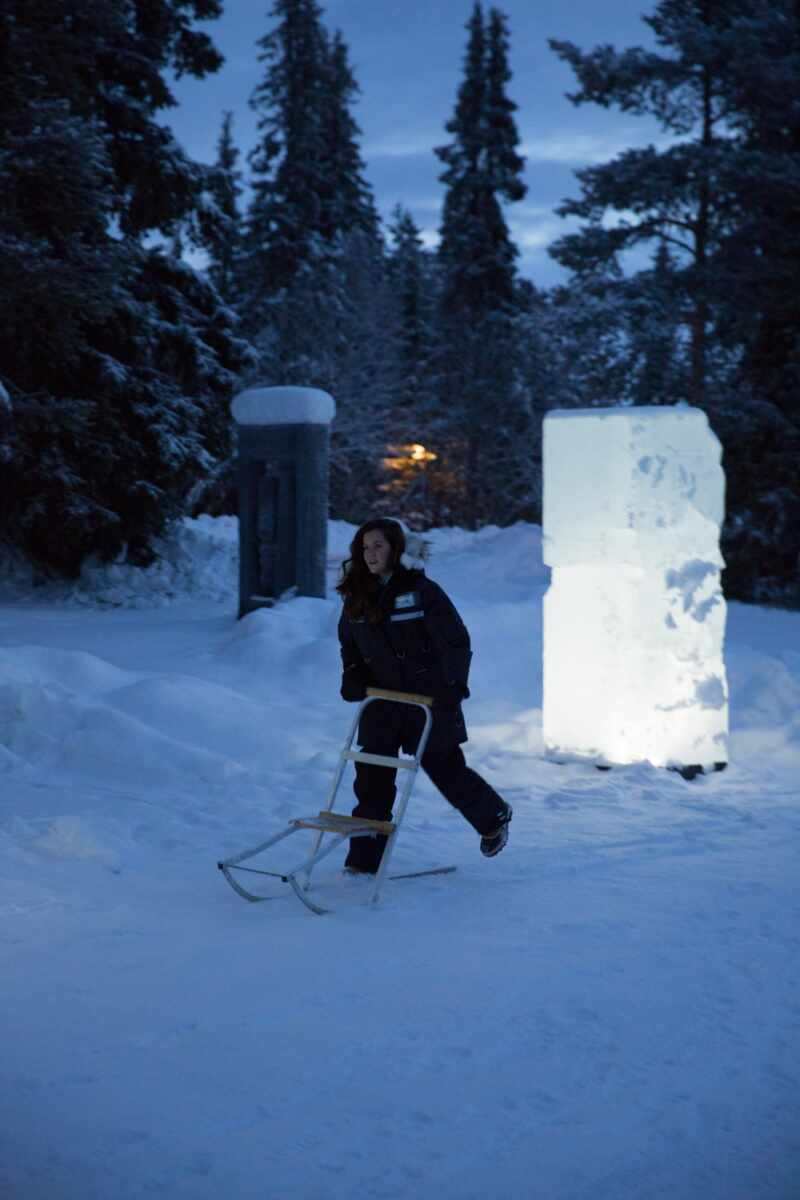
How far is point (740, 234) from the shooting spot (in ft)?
62.4

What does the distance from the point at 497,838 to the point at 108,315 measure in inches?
361

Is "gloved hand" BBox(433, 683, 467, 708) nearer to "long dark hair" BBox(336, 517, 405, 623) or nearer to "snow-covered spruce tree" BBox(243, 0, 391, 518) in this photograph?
"long dark hair" BBox(336, 517, 405, 623)

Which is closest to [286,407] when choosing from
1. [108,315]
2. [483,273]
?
[108,315]

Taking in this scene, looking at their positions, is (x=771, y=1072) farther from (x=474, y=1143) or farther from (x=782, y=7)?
(x=782, y=7)

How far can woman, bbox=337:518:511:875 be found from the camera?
5.33m

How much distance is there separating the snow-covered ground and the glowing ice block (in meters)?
0.36

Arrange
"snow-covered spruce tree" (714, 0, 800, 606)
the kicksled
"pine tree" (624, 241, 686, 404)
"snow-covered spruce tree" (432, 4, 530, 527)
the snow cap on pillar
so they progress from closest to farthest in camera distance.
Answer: the kicksled
the snow cap on pillar
"snow-covered spruce tree" (714, 0, 800, 606)
"pine tree" (624, 241, 686, 404)
"snow-covered spruce tree" (432, 4, 530, 527)

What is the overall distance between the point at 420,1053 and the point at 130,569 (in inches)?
621

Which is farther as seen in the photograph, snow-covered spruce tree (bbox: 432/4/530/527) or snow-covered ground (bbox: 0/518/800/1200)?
snow-covered spruce tree (bbox: 432/4/530/527)

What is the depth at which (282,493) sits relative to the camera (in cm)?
1425

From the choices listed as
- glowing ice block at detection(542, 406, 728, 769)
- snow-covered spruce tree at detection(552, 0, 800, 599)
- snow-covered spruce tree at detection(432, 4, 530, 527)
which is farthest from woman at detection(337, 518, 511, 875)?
snow-covered spruce tree at detection(432, 4, 530, 527)

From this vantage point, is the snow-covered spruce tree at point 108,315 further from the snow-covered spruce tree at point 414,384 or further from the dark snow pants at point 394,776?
the snow-covered spruce tree at point 414,384

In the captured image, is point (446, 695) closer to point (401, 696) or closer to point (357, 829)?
point (401, 696)

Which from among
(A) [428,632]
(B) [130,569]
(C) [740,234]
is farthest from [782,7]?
(A) [428,632]
